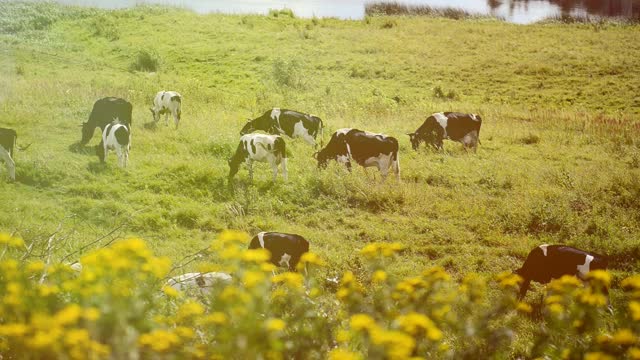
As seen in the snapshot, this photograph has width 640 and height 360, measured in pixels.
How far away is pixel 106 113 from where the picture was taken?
35.5 feet

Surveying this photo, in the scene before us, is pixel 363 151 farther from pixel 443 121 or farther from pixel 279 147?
pixel 443 121

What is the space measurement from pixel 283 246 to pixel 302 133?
16.7 feet

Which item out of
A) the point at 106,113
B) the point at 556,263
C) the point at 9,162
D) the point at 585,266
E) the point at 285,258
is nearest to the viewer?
the point at 585,266

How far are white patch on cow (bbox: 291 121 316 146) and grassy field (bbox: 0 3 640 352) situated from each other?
0.18 metres

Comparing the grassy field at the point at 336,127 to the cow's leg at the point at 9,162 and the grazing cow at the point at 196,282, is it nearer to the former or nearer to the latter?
the cow's leg at the point at 9,162

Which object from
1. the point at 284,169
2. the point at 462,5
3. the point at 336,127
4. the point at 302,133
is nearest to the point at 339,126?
the point at 336,127

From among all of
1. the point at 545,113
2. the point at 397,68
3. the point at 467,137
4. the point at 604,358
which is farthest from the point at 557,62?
the point at 604,358

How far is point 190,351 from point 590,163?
8.44 m

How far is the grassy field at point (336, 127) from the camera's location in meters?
7.53

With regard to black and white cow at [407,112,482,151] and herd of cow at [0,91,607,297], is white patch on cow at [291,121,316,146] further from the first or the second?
black and white cow at [407,112,482,151]

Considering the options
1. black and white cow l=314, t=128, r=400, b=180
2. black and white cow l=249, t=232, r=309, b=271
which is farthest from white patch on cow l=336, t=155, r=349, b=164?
black and white cow l=249, t=232, r=309, b=271

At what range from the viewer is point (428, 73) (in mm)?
18938

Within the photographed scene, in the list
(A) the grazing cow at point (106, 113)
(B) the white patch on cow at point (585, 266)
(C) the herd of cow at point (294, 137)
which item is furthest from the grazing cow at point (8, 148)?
(B) the white patch on cow at point (585, 266)

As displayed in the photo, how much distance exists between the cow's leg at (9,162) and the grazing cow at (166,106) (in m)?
3.33
